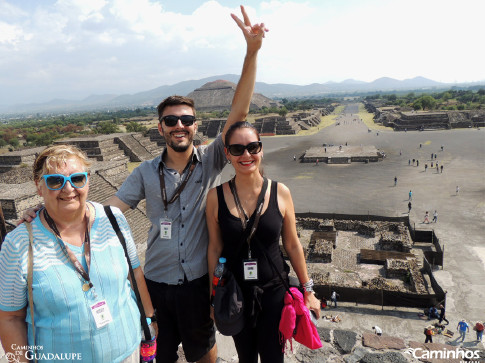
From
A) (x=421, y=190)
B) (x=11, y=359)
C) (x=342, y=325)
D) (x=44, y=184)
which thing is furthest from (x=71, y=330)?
(x=421, y=190)

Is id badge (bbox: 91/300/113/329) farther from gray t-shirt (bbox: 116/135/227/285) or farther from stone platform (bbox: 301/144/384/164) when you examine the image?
stone platform (bbox: 301/144/384/164)

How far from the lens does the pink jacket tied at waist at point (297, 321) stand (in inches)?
93.7

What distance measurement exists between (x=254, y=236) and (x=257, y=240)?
0.04 m

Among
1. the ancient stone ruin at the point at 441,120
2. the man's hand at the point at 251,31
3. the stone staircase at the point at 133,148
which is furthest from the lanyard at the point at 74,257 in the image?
the ancient stone ruin at the point at 441,120

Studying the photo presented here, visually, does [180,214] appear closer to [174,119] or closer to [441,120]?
[174,119]

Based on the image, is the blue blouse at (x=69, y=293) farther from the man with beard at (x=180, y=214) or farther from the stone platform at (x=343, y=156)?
the stone platform at (x=343, y=156)

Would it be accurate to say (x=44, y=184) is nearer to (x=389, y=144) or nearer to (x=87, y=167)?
(x=87, y=167)

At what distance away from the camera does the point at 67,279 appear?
1786mm

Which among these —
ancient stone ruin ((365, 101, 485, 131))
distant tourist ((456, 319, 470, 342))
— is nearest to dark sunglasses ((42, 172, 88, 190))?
distant tourist ((456, 319, 470, 342))

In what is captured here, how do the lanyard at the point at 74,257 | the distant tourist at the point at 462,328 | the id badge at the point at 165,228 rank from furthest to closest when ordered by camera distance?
the distant tourist at the point at 462,328, the id badge at the point at 165,228, the lanyard at the point at 74,257

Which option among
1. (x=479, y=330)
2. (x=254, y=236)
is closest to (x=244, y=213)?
(x=254, y=236)

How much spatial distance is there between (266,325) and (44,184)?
6.06 feet

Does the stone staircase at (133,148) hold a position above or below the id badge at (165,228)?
below

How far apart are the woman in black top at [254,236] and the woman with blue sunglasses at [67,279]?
0.73 meters
